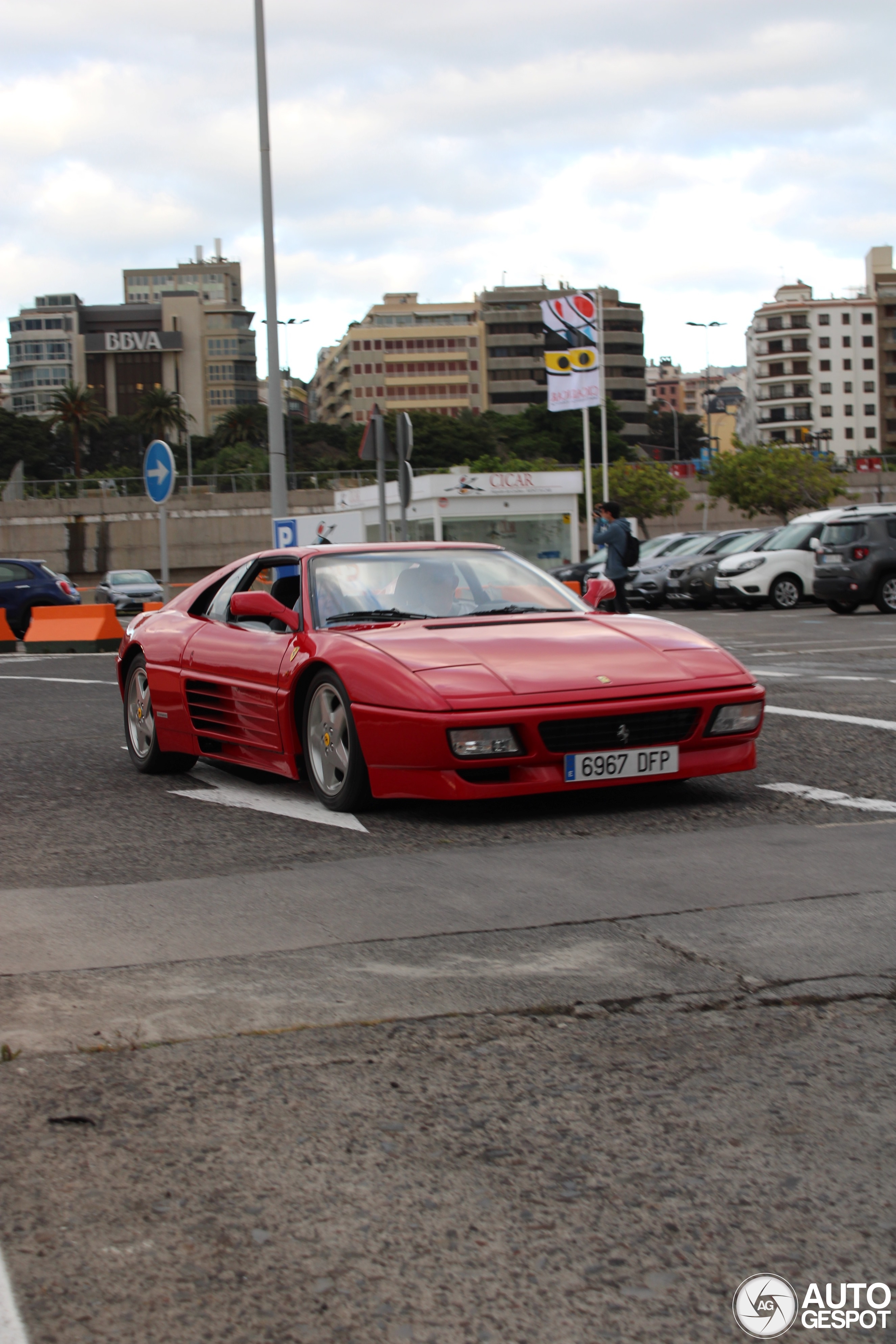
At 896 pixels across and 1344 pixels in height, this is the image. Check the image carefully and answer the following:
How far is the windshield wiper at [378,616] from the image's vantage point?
24.1 ft

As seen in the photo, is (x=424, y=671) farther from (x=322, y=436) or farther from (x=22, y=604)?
(x=322, y=436)

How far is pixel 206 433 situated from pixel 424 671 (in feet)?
567

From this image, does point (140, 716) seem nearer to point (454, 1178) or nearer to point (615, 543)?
point (454, 1178)

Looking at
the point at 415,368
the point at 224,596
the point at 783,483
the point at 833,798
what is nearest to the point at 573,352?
the point at 783,483

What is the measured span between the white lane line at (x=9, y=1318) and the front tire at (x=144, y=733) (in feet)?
20.1

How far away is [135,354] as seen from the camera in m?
171

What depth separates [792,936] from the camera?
4.27 meters

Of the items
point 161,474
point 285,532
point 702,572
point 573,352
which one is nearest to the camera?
point 161,474

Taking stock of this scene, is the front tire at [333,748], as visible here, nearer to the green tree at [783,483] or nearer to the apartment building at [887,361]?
the green tree at [783,483]

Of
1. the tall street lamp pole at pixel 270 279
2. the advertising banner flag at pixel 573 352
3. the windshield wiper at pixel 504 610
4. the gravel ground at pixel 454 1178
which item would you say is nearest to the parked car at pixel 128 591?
the advertising banner flag at pixel 573 352

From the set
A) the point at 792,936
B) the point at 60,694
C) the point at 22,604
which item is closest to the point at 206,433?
the point at 22,604

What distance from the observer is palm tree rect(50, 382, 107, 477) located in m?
111

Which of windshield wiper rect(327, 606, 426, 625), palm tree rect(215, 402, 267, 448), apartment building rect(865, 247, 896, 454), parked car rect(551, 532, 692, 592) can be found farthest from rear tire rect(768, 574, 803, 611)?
apartment building rect(865, 247, 896, 454)

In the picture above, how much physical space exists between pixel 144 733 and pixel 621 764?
3.23 metres
